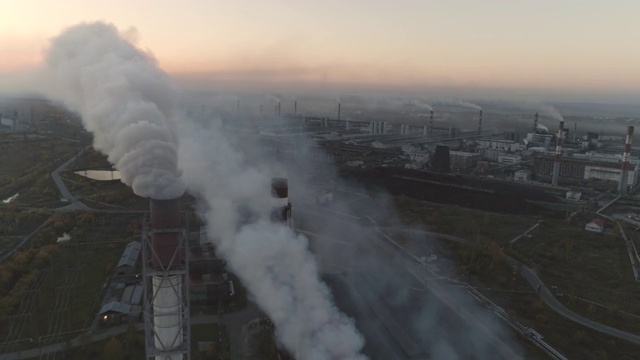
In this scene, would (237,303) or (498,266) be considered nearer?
(237,303)

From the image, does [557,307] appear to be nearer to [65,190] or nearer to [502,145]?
[65,190]

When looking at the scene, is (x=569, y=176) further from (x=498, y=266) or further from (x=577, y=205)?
(x=498, y=266)

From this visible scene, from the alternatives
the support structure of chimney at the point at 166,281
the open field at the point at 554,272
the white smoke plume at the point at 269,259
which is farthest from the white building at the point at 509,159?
the support structure of chimney at the point at 166,281

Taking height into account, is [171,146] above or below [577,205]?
above

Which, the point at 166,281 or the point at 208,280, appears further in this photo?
the point at 208,280

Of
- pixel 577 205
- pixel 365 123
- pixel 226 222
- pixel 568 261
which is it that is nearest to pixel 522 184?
pixel 577 205

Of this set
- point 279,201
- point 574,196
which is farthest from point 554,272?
point 574,196
